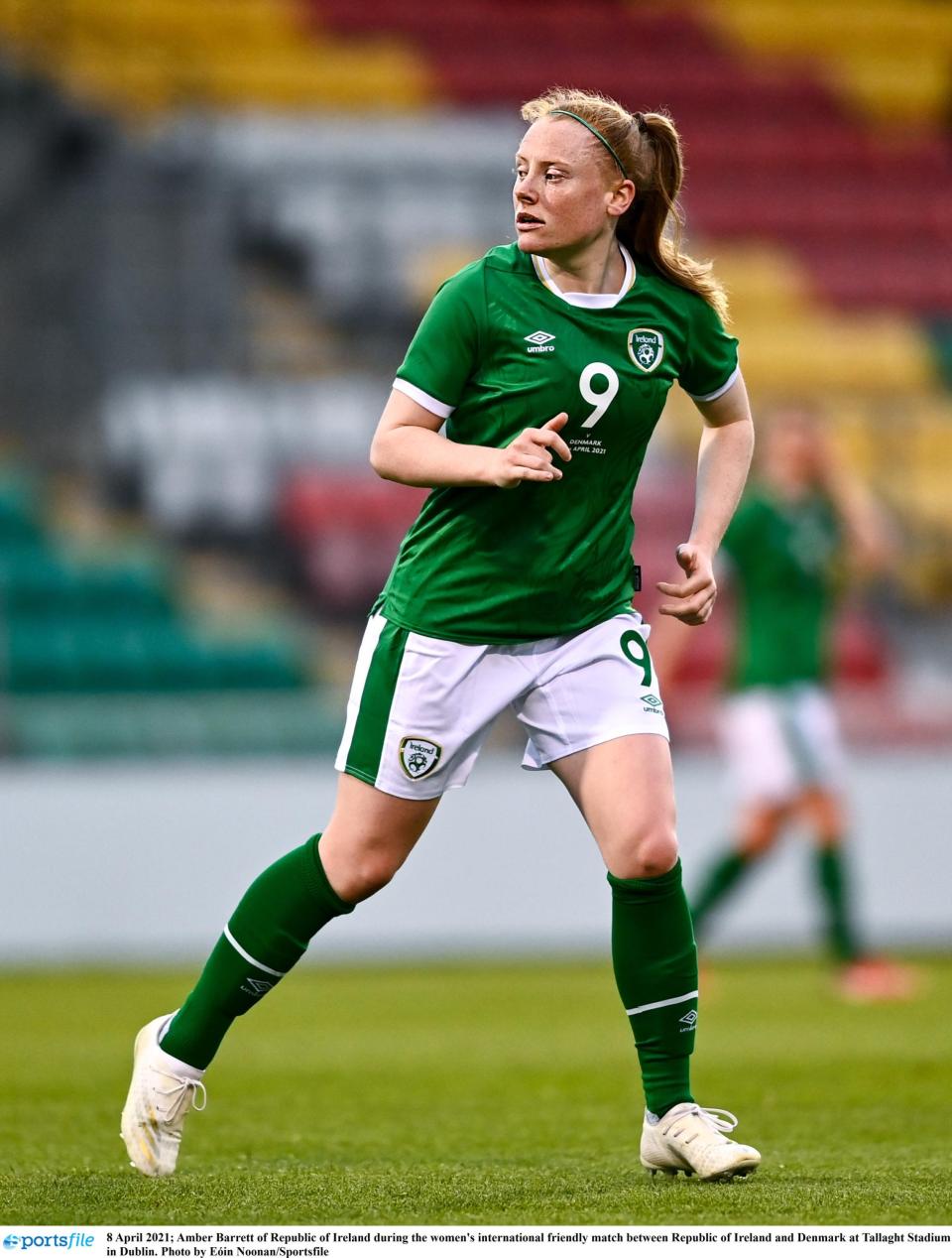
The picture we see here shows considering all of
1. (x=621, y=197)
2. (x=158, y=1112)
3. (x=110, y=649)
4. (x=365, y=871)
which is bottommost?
(x=158, y=1112)

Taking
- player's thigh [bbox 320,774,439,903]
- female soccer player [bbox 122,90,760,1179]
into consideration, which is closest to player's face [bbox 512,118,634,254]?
female soccer player [bbox 122,90,760,1179]

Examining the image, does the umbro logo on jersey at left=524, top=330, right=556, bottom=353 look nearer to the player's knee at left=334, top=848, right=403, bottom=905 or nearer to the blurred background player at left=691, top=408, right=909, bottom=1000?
the player's knee at left=334, top=848, right=403, bottom=905

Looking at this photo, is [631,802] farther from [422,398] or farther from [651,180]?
[651,180]

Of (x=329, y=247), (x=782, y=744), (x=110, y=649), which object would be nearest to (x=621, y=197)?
(x=782, y=744)

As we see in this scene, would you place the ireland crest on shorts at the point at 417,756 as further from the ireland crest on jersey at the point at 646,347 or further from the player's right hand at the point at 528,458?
the ireland crest on jersey at the point at 646,347

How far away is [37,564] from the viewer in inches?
450

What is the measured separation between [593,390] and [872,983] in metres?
4.61

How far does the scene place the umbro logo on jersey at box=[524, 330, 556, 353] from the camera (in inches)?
154

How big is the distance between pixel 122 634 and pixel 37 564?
77 centimetres

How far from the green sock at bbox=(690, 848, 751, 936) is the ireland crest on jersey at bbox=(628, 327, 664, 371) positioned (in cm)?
424

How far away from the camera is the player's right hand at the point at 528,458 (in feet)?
11.9

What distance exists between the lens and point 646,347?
4016 millimetres

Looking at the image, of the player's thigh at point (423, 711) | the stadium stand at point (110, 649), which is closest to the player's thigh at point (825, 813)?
the stadium stand at point (110, 649)
